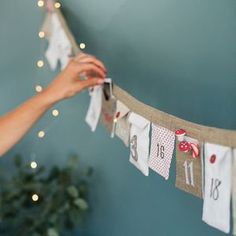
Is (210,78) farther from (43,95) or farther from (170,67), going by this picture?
(43,95)

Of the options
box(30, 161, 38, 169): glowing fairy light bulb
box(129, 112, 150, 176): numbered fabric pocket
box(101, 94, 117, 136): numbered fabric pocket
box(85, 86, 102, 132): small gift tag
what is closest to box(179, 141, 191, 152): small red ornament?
box(129, 112, 150, 176): numbered fabric pocket

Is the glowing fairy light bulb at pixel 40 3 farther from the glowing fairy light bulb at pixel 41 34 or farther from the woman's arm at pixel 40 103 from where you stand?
the woman's arm at pixel 40 103

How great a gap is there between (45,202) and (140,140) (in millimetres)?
901

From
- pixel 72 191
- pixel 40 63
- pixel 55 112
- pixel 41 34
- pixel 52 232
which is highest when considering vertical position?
pixel 41 34

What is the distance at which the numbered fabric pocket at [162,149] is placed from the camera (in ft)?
3.26

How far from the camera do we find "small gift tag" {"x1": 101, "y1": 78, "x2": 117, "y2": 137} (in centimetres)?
134

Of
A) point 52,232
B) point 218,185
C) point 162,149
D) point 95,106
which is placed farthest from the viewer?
point 52,232

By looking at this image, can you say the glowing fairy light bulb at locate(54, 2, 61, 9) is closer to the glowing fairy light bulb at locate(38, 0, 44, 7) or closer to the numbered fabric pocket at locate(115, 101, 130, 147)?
the glowing fairy light bulb at locate(38, 0, 44, 7)

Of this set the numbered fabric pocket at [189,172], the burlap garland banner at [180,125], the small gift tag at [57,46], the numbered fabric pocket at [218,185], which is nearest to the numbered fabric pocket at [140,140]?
the burlap garland banner at [180,125]

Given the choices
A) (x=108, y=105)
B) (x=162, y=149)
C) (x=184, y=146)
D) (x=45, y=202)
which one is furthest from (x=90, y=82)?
(x=45, y=202)

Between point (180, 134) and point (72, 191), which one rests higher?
point (180, 134)

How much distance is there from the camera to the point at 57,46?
75.9 inches

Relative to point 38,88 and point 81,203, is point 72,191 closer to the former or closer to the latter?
point 81,203

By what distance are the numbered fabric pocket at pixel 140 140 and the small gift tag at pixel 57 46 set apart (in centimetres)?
69
